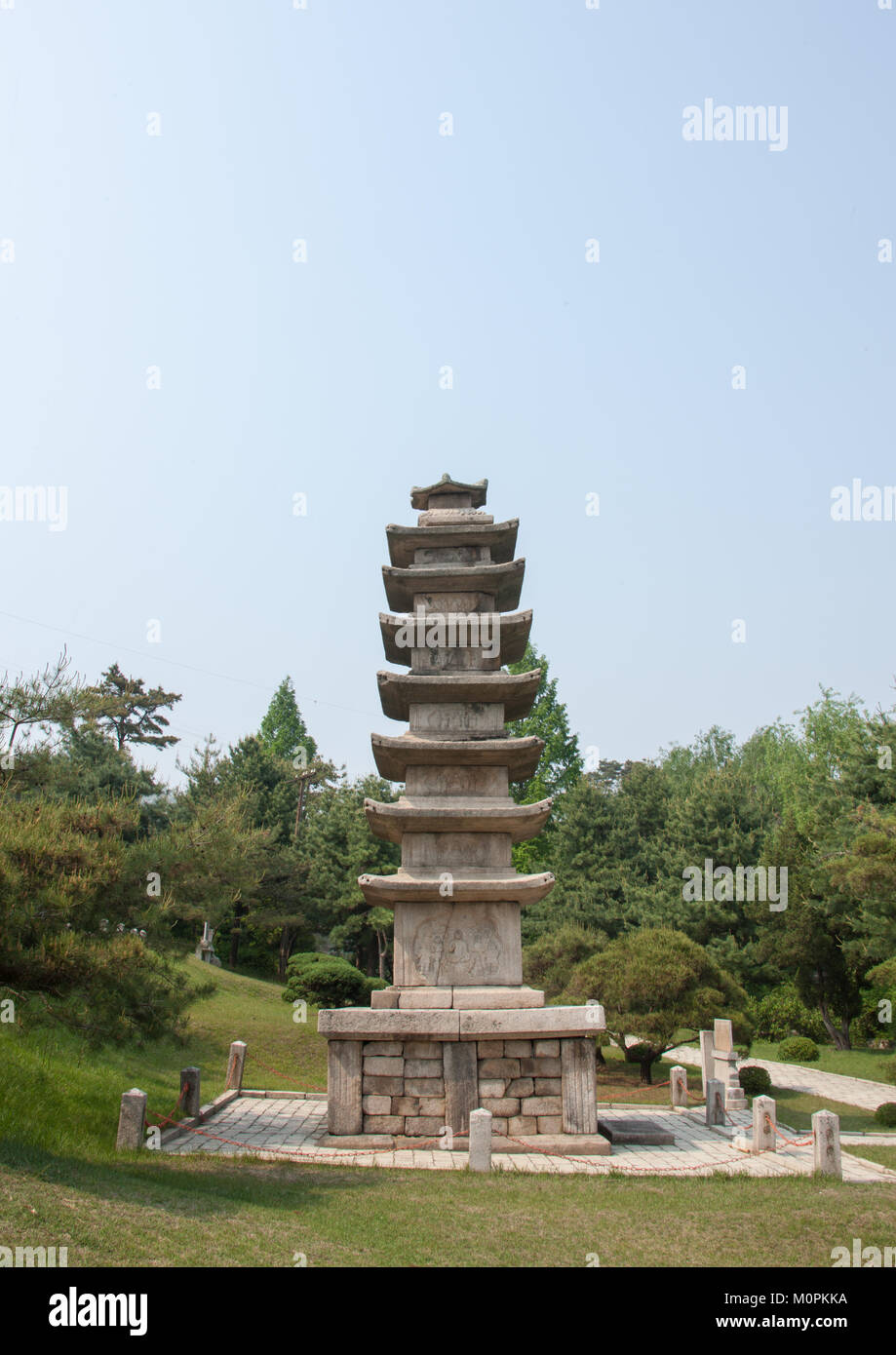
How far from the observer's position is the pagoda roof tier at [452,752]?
50.4 ft

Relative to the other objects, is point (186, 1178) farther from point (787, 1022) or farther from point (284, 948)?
point (284, 948)

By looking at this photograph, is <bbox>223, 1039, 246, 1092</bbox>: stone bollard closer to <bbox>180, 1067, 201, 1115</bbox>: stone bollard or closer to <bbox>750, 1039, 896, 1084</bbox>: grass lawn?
<bbox>180, 1067, 201, 1115</bbox>: stone bollard

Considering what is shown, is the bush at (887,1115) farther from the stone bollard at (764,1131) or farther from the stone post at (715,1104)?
the stone bollard at (764,1131)

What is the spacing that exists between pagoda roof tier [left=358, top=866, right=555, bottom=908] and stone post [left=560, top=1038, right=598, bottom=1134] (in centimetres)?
231

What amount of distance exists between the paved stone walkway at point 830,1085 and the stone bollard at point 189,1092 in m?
17.0

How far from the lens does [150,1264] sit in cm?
686

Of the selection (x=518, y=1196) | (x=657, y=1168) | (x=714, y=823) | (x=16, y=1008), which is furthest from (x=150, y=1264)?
(x=714, y=823)

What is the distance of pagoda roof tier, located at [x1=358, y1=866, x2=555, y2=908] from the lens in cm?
1467

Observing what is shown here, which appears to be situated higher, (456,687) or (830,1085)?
(456,687)

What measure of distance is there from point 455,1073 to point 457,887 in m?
2.70

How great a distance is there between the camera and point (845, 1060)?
30.1 m

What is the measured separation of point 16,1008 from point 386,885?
5.97 metres

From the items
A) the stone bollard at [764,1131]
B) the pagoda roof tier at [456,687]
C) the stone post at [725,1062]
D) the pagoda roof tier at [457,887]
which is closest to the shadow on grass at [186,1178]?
the pagoda roof tier at [457,887]

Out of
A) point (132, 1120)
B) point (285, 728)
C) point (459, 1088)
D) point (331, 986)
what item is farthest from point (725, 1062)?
point (285, 728)
